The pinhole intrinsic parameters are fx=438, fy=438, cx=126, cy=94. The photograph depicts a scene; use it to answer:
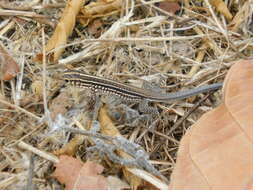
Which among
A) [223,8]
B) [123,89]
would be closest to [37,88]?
[123,89]

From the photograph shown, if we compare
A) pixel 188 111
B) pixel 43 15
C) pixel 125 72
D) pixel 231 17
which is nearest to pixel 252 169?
pixel 188 111

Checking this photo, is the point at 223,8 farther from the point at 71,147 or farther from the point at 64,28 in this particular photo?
the point at 71,147

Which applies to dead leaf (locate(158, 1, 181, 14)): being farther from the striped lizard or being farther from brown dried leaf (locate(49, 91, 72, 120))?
brown dried leaf (locate(49, 91, 72, 120))

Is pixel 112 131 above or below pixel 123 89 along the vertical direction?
below

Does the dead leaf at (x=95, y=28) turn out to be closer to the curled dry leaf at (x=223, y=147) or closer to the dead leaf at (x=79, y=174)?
the dead leaf at (x=79, y=174)

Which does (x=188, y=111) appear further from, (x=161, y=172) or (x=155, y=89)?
(x=161, y=172)

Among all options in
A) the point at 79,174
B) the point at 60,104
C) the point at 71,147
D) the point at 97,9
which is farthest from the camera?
the point at 97,9
